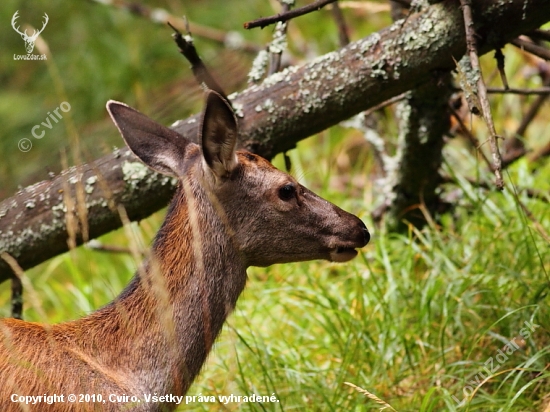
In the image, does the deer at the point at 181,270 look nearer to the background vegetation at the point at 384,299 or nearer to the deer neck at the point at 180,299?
the deer neck at the point at 180,299

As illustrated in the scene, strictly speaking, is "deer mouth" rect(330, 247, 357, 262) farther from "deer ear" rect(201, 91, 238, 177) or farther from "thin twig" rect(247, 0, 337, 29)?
"thin twig" rect(247, 0, 337, 29)

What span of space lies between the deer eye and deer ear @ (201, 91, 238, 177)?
0.74 ft

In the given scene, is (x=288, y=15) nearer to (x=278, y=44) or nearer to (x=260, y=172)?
(x=260, y=172)

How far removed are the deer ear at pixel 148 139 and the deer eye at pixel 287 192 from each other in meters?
0.43

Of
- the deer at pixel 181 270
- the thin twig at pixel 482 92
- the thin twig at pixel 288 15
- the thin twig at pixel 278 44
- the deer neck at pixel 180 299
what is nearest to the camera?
the thin twig at pixel 482 92

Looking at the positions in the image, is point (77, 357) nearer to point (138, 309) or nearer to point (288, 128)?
point (138, 309)

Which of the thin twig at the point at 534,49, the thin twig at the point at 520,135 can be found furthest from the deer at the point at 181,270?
the thin twig at the point at 520,135

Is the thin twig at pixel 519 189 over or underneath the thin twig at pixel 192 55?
underneath

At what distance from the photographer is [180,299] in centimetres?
320

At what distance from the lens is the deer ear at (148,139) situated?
3395 millimetres

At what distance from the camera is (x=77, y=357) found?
305 centimetres

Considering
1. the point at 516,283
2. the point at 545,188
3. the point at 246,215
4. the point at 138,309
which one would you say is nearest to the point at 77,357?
the point at 138,309

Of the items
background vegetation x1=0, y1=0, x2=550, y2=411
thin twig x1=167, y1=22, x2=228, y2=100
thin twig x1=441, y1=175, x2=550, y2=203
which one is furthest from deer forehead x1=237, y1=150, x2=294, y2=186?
thin twig x1=441, y1=175, x2=550, y2=203

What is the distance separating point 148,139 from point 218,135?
0.41 meters
